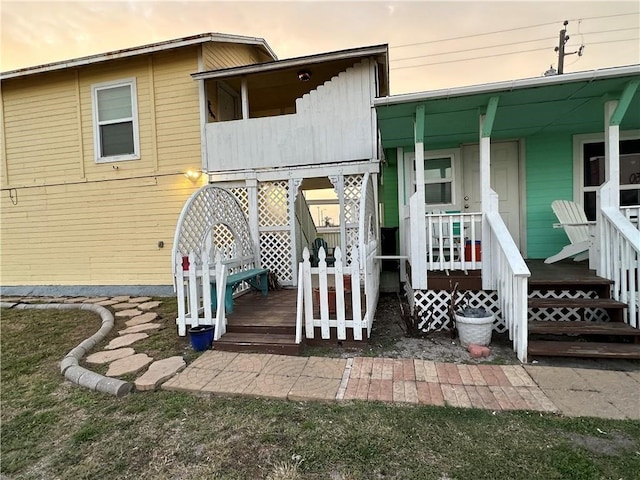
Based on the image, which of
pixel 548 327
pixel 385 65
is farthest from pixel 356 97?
pixel 548 327

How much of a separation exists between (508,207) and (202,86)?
6736 mm

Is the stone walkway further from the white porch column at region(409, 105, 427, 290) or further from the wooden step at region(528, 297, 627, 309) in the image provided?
the white porch column at region(409, 105, 427, 290)

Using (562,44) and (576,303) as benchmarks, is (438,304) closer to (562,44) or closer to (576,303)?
(576,303)

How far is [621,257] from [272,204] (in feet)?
18.1

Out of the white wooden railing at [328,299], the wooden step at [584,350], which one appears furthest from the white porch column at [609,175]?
the white wooden railing at [328,299]

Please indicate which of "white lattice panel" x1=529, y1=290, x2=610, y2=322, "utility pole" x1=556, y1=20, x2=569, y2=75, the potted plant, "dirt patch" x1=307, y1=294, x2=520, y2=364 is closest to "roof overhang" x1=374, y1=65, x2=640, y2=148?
"white lattice panel" x1=529, y1=290, x2=610, y2=322

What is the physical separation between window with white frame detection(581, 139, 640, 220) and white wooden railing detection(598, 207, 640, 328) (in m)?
2.20

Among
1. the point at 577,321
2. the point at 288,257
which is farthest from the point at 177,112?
the point at 577,321

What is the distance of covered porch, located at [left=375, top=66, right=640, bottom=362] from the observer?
3.67m

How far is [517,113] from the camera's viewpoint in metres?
4.63

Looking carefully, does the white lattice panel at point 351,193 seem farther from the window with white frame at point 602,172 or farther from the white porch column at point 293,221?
the window with white frame at point 602,172

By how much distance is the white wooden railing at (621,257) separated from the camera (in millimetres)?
3527

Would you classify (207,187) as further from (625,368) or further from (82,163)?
(625,368)

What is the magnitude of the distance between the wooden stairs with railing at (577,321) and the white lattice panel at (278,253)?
4.24 metres
